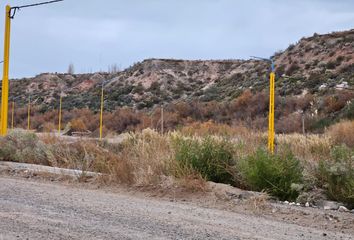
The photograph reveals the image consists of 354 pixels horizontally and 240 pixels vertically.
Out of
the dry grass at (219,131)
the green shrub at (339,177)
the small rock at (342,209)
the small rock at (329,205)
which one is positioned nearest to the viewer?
the small rock at (342,209)

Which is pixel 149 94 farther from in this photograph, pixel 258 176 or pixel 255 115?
pixel 258 176

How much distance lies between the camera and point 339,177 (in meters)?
10.4

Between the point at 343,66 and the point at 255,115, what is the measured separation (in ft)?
47.2

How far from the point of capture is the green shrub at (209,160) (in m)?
12.1

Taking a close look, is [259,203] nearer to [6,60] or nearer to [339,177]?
[339,177]

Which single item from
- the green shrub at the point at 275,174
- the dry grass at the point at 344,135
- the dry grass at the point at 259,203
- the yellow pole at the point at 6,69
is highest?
the yellow pole at the point at 6,69

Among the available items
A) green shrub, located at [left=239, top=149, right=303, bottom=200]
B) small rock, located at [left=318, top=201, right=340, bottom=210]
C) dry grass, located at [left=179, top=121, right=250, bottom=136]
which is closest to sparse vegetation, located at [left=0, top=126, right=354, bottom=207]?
green shrub, located at [left=239, top=149, right=303, bottom=200]

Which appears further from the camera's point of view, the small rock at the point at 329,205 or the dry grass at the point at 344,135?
the dry grass at the point at 344,135

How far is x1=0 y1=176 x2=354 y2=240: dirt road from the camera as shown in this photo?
7.16 m

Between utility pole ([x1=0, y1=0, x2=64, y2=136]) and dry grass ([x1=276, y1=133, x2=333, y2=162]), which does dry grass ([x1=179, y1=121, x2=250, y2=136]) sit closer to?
dry grass ([x1=276, y1=133, x2=333, y2=162])

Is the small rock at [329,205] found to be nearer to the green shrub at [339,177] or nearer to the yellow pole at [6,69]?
the green shrub at [339,177]

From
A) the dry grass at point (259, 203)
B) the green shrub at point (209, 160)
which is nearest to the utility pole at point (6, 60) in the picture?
the green shrub at point (209, 160)

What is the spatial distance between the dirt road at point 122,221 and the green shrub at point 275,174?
5.74ft

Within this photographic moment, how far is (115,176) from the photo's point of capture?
1238cm
